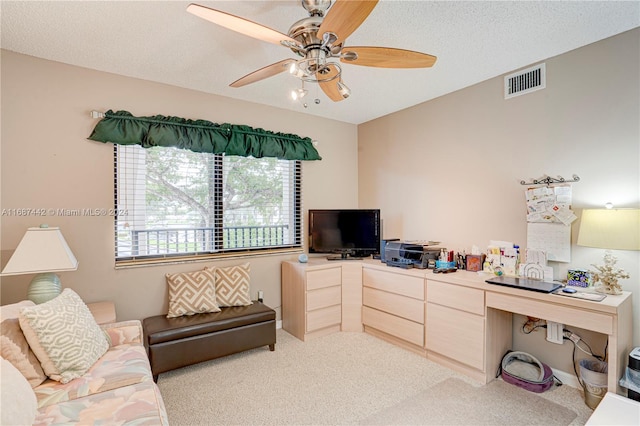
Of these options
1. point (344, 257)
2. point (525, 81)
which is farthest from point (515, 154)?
point (344, 257)

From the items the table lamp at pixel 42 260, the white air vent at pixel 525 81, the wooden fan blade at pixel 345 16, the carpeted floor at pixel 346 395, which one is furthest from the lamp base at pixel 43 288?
the white air vent at pixel 525 81

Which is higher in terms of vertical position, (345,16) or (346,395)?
(345,16)

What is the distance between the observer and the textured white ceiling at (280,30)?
195cm

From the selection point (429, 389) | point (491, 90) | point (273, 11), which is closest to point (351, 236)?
point (429, 389)

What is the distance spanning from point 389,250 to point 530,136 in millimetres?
1663

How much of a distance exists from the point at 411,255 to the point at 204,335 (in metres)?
2.11

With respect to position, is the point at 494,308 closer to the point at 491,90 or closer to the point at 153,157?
the point at 491,90

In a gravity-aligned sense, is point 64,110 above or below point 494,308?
above

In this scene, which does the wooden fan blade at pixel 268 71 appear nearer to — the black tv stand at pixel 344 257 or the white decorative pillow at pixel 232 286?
the white decorative pillow at pixel 232 286

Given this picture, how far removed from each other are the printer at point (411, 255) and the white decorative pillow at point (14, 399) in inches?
112

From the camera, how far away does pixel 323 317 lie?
354cm

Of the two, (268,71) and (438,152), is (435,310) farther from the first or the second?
(268,71)

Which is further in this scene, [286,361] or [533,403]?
[286,361]

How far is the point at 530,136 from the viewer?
9.05ft
